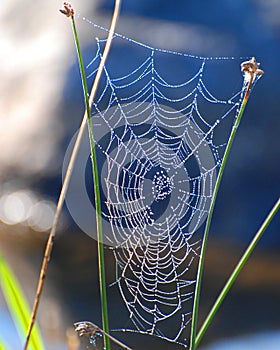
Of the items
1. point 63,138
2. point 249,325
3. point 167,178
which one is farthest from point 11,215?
point 249,325

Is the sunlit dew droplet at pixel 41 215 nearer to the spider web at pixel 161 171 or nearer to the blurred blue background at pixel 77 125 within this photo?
the blurred blue background at pixel 77 125

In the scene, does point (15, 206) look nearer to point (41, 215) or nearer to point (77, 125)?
point (41, 215)

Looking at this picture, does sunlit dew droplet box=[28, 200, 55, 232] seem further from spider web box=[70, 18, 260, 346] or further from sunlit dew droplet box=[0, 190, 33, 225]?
spider web box=[70, 18, 260, 346]

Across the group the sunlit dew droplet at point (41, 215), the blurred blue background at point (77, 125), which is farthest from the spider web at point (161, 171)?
the sunlit dew droplet at point (41, 215)

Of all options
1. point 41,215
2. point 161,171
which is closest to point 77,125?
point 41,215

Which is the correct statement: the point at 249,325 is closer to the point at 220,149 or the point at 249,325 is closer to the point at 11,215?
the point at 220,149
